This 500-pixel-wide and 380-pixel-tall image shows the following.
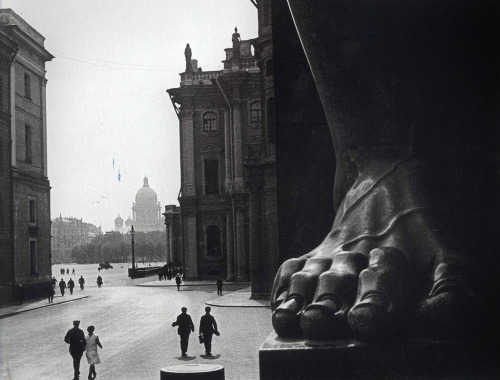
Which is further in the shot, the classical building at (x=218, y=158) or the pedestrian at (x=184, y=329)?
the classical building at (x=218, y=158)

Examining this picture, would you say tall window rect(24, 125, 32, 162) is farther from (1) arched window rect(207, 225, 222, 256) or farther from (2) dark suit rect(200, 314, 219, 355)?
(2) dark suit rect(200, 314, 219, 355)

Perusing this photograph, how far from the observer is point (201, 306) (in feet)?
112

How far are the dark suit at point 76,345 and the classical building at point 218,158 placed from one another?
38854 mm

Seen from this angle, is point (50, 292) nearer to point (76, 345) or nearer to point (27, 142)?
point (27, 142)

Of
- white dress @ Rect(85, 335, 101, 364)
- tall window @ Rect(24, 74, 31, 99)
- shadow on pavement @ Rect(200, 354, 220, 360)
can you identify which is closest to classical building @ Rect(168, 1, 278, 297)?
tall window @ Rect(24, 74, 31, 99)

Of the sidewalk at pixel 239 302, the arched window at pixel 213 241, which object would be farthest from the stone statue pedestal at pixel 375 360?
the arched window at pixel 213 241

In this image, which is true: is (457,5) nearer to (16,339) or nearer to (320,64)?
(320,64)

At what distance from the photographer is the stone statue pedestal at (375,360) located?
62.8 inches

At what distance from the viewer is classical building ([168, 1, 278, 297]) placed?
2199 inches

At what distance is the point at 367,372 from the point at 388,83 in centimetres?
80

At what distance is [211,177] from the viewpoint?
200ft

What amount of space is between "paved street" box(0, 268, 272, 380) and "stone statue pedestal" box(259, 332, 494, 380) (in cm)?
1199

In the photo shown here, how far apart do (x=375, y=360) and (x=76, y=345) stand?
542 inches

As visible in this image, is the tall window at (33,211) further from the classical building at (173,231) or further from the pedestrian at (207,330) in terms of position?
the classical building at (173,231)
